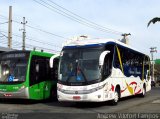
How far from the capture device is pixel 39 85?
797 inches

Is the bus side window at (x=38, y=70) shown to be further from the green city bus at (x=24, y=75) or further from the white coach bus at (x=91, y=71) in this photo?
the white coach bus at (x=91, y=71)

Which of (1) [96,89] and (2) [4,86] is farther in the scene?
(2) [4,86]

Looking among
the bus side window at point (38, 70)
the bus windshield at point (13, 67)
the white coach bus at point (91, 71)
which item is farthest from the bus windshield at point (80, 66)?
the bus windshield at point (13, 67)

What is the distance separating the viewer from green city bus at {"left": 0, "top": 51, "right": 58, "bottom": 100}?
63.3 feet

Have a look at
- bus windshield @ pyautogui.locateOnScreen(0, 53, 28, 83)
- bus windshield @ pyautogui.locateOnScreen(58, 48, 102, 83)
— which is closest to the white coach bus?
bus windshield @ pyautogui.locateOnScreen(58, 48, 102, 83)

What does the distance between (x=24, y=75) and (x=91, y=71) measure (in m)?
3.77

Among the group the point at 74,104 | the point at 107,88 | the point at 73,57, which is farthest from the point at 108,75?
the point at 74,104

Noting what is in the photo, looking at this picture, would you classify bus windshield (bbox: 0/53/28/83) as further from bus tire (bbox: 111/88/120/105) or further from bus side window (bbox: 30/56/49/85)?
bus tire (bbox: 111/88/120/105)

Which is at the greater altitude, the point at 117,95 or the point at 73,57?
the point at 73,57

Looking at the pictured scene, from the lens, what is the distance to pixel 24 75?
63.7 feet

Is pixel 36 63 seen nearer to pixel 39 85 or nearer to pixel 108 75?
pixel 39 85

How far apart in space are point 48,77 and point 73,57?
336 cm

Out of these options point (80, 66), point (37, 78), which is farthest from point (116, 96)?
point (37, 78)

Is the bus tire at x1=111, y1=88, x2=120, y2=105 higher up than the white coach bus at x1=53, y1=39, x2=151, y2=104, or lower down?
lower down
